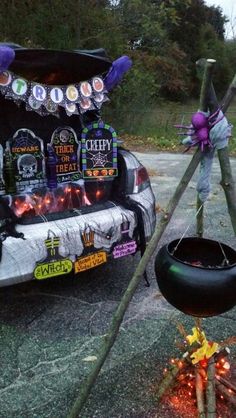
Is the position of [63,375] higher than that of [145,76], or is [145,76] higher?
[145,76]

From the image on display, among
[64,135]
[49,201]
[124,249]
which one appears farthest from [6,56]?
[124,249]

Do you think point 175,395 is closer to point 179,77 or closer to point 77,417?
point 77,417

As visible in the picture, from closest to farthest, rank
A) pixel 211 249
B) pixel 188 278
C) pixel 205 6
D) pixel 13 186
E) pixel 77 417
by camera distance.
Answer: pixel 188 278
pixel 77 417
pixel 211 249
pixel 13 186
pixel 205 6

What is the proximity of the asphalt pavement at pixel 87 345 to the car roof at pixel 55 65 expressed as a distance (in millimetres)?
1634

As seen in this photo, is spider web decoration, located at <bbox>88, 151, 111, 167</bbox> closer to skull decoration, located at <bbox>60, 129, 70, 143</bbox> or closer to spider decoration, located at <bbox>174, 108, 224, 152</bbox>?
skull decoration, located at <bbox>60, 129, 70, 143</bbox>

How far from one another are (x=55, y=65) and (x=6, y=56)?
52cm

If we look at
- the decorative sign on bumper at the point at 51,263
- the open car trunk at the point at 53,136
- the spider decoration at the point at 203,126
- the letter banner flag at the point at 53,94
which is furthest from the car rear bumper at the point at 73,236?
the spider decoration at the point at 203,126

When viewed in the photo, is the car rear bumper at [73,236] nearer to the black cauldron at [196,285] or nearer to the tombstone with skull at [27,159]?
the tombstone with skull at [27,159]

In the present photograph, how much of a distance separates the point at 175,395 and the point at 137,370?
30 centimetres

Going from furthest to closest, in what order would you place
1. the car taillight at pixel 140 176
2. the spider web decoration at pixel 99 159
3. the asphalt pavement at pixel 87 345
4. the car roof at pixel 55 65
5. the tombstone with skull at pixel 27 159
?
the spider web decoration at pixel 99 159 < the car taillight at pixel 140 176 < the tombstone with skull at pixel 27 159 < the car roof at pixel 55 65 < the asphalt pavement at pixel 87 345

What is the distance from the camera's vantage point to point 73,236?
9.97 feet

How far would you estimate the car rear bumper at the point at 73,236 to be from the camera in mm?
2799

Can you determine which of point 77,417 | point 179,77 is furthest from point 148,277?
point 179,77

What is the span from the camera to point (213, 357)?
2264 millimetres
